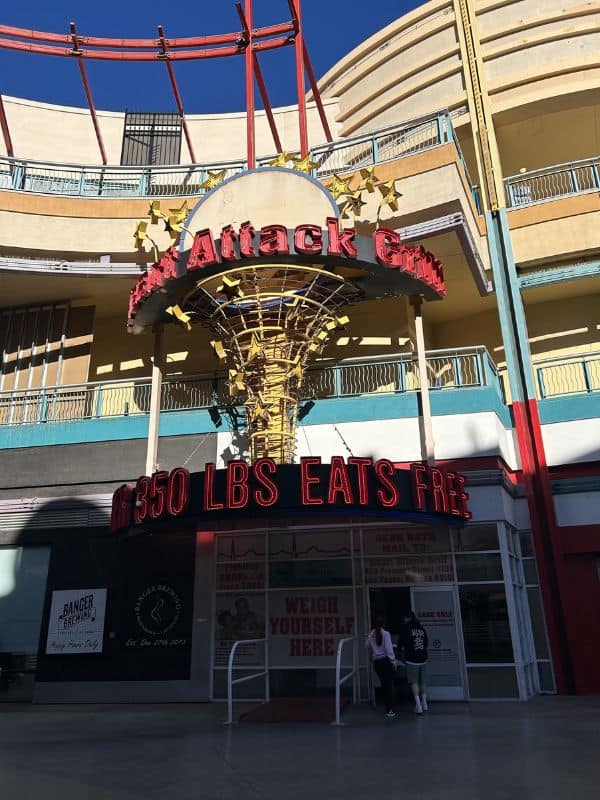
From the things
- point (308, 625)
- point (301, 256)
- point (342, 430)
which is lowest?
point (308, 625)

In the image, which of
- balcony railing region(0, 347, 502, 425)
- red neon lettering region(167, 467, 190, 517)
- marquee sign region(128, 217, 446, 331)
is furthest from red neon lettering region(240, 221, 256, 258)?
red neon lettering region(167, 467, 190, 517)

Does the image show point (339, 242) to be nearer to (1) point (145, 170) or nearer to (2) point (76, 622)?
(1) point (145, 170)

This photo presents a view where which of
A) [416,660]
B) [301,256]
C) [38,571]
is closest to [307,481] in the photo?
[416,660]

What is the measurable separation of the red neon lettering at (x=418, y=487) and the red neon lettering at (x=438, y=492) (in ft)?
0.68

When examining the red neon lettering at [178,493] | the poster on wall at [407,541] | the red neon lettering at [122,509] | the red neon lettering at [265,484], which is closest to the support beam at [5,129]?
the red neon lettering at [122,509]

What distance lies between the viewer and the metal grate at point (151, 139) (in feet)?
97.3

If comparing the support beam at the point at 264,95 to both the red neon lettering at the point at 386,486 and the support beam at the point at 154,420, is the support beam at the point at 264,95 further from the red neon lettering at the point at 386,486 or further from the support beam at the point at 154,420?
the red neon lettering at the point at 386,486

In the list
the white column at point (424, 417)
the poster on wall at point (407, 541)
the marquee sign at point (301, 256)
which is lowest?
the poster on wall at point (407, 541)

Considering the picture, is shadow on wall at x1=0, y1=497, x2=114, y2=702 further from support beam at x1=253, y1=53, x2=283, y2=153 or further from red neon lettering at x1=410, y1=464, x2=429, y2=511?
support beam at x1=253, y1=53, x2=283, y2=153

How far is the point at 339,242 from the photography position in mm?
14930

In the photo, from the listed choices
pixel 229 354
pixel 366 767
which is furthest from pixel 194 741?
pixel 229 354

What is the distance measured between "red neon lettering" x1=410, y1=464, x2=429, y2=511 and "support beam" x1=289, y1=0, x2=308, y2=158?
10585mm

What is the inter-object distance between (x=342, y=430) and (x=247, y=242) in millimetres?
5242

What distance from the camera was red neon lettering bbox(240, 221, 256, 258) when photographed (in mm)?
14820
